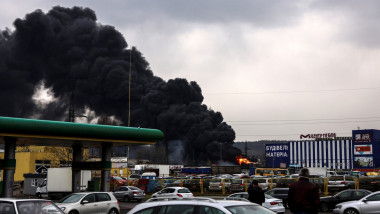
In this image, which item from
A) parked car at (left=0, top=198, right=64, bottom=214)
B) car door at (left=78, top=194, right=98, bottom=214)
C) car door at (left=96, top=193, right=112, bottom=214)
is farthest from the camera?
car door at (left=96, top=193, right=112, bottom=214)

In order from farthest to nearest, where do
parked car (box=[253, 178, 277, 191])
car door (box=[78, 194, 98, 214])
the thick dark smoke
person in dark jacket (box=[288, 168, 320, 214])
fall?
1. the thick dark smoke
2. parked car (box=[253, 178, 277, 191])
3. car door (box=[78, 194, 98, 214])
4. person in dark jacket (box=[288, 168, 320, 214])

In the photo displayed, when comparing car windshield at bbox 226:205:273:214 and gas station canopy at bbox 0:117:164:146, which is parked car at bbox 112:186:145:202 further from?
car windshield at bbox 226:205:273:214

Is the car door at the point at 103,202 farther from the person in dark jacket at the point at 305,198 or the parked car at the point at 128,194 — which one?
the parked car at the point at 128,194

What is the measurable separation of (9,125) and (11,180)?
3517 mm

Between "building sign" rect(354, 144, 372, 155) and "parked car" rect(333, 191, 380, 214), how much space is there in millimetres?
81993

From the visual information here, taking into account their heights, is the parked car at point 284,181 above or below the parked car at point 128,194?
above

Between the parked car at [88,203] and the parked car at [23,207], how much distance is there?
7.83 metres

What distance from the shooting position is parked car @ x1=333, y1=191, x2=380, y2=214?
2022cm

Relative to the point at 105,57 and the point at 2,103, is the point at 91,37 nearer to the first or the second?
the point at 105,57

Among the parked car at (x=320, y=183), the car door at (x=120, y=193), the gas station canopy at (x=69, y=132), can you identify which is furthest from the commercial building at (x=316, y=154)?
the gas station canopy at (x=69, y=132)

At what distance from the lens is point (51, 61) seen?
149 metres

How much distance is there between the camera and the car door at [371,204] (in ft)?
66.1

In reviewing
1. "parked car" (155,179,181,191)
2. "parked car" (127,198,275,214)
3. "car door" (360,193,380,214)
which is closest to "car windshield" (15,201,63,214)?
"parked car" (127,198,275,214)

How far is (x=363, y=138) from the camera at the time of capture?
99.2 m
